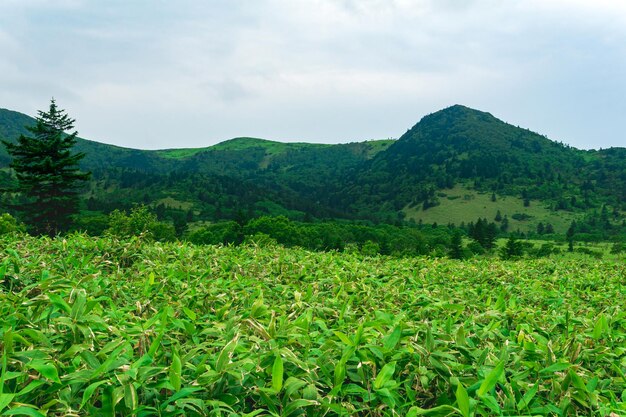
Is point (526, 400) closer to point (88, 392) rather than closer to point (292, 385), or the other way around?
point (292, 385)

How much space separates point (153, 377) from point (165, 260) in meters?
4.09

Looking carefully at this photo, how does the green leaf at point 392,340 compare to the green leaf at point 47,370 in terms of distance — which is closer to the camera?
the green leaf at point 47,370

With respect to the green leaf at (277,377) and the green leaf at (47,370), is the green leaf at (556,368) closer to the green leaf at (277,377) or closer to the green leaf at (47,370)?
the green leaf at (277,377)

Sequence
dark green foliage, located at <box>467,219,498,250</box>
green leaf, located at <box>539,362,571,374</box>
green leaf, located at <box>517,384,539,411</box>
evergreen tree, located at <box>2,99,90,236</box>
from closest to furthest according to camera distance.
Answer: green leaf, located at <box>517,384,539,411</box>, green leaf, located at <box>539,362,571,374</box>, evergreen tree, located at <box>2,99,90,236</box>, dark green foliage, located at <box>467,219,498,250</box>

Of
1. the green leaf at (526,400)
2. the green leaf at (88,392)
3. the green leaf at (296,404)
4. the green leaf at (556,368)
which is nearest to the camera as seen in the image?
the green leaf at (88,392)

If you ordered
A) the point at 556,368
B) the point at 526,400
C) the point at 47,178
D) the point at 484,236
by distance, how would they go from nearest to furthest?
the point at 526,400 < the point at 556,368 < the point at 47,178 < the point at 484,236

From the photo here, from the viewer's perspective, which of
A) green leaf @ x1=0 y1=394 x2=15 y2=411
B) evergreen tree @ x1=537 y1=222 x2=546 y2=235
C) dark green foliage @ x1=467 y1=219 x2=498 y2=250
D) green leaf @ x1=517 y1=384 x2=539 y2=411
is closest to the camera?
green leaf @ x1=0 y1=394 x2=15 y2=411

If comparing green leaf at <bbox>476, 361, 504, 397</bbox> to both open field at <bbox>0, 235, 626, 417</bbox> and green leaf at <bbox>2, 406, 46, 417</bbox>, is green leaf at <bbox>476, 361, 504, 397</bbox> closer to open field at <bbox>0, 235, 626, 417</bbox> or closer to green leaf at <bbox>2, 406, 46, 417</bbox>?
open field at <bbox>0, 235, 626, 417</bbox>

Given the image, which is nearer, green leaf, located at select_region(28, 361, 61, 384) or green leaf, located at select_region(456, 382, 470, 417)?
green leaf, located at select_region(28, 361, 61, 384)

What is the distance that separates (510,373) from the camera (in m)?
2.71

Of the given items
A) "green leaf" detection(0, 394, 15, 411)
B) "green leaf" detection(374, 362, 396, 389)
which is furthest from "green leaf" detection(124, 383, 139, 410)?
"green leaf" detection(374, 362, 396, 389)

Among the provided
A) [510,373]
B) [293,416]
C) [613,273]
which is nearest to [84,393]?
Result: [293,416]

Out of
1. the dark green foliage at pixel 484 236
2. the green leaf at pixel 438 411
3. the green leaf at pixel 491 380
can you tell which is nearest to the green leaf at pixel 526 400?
the green leaf at pixel 491 380

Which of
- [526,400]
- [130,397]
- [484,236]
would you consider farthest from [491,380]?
[484,236]
